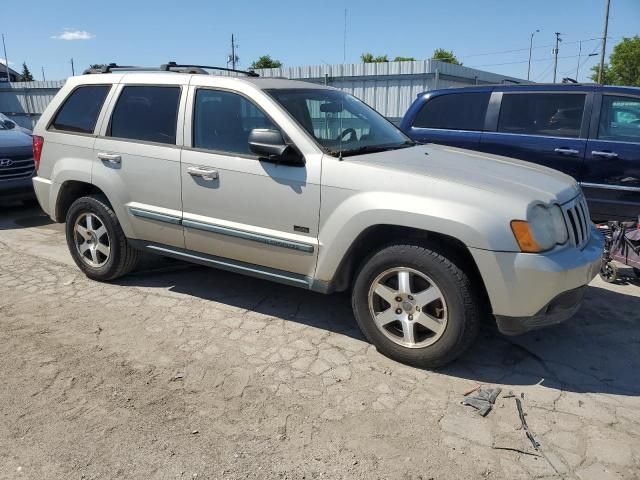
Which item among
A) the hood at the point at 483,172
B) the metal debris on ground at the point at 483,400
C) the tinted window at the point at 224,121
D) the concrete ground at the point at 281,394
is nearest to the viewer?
the concrete ground at the point at 281,394

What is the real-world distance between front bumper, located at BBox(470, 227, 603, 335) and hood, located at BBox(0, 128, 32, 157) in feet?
23.6

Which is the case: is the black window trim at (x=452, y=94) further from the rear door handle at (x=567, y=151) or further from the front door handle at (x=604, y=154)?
the front door handle at (x=604, y=154)

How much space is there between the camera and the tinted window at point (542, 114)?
6.11 meters

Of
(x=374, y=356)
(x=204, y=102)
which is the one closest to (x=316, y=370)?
(x=374, y=356)

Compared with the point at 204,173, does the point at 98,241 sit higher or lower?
lower

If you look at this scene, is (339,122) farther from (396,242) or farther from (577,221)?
(577,221)

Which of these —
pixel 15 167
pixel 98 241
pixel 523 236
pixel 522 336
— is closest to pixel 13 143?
pixel 15 167

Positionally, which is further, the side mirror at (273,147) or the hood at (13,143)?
the hood at (13,143)

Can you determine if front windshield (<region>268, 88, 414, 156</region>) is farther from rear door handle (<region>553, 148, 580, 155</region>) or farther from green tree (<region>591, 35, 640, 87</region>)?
green tree (<region>591, 35, 640, 87</region>)

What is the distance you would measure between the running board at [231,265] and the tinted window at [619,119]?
4182mm

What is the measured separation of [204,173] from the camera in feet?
13.2

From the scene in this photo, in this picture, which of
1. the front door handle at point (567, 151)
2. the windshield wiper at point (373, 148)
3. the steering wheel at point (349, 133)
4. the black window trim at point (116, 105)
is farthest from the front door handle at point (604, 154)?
the black window trim at point (116, 105)

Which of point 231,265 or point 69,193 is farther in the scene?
point 69,193

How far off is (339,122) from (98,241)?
8.17ft
